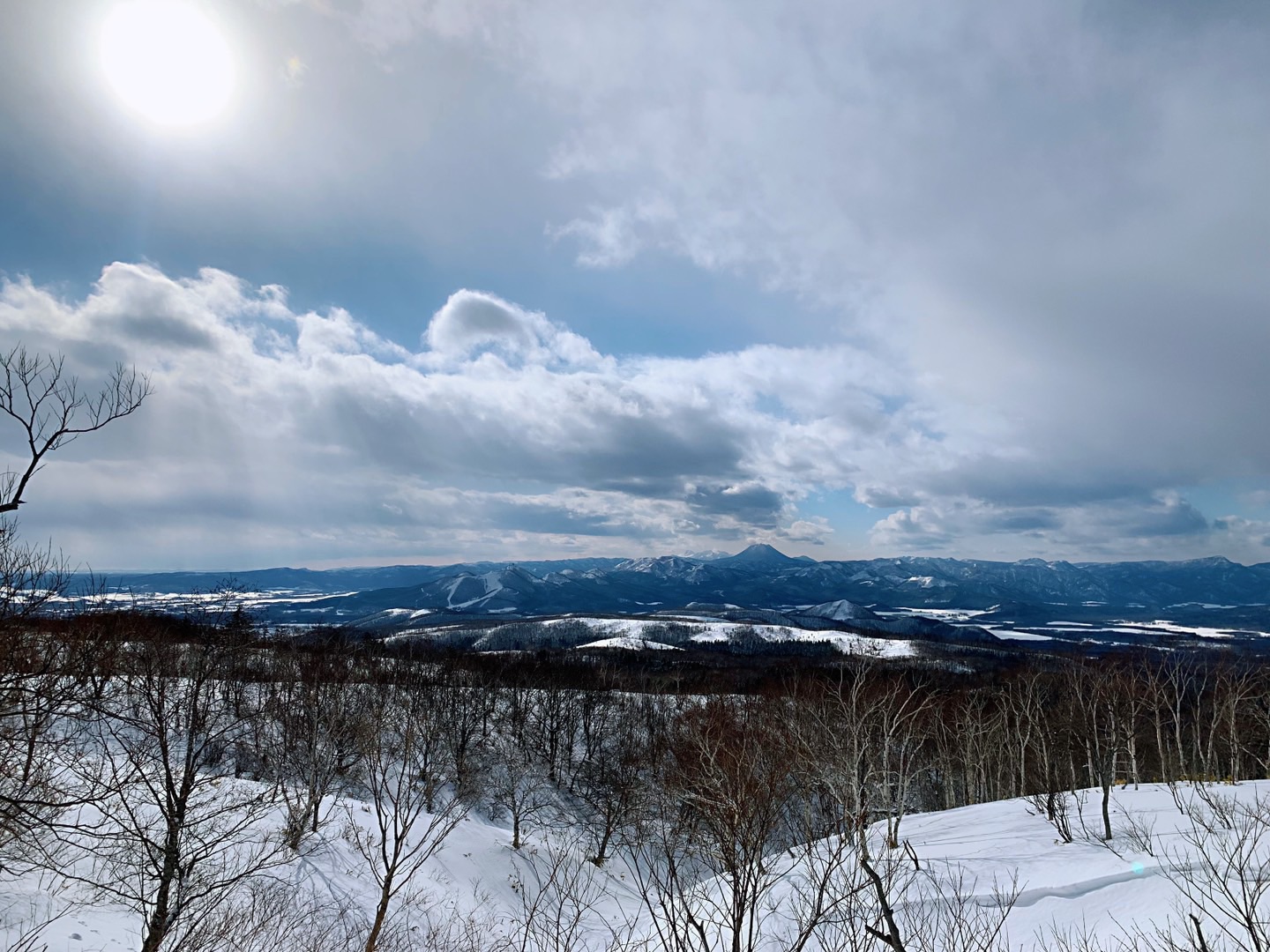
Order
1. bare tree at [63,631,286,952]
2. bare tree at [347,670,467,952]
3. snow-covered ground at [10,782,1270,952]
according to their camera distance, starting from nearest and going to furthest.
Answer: bare tree at [347,670,467,952], bare tree at [63,631,286,952], snow-covered ground at [10,782,1270,952]

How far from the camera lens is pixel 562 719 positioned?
73438 mm

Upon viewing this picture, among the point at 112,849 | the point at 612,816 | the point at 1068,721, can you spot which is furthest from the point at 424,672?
the point at 1068,721

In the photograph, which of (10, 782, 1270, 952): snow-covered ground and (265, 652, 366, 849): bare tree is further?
(265, 652, 366, 849): bare tree

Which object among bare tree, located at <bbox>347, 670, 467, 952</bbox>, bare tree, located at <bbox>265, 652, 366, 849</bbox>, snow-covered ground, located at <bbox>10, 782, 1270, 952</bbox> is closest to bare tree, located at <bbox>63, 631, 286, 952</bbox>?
snow-covered ground, located at <bbox>10, 782, 1270, 952</bbox>

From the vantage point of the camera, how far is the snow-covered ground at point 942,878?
16016 millimetres

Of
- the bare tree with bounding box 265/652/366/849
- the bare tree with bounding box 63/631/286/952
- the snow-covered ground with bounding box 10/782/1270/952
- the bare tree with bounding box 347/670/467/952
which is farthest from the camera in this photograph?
the bare tree with bounding box 265/652/366/849

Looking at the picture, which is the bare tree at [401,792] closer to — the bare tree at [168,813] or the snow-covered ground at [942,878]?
the snow-covered ground at [942,878]

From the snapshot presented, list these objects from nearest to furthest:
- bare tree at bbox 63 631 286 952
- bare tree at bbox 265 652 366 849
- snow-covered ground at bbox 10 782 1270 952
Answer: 1. bare tree at bbox 63 631 286 952
2. snow-covered ground at bbox 10 782 1270 952
3. bare tree at bbox 265 652 366 849

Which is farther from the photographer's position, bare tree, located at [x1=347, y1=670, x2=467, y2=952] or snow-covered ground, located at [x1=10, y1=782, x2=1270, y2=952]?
snow-covered ground, located at [x1=10, y1=782, x2=1270, y2=952]

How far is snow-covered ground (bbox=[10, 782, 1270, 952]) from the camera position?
1602cm

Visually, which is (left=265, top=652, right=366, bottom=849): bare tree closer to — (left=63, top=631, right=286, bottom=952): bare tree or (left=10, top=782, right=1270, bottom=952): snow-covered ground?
(left=63, top=631, right=286, bottom=952): bare tree

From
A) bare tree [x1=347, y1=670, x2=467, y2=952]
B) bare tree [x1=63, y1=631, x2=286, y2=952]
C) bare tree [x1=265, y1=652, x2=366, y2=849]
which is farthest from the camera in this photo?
bare tree [x1=265, y1=652, x2=366, y2=849]

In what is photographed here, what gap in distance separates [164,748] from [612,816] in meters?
33.2

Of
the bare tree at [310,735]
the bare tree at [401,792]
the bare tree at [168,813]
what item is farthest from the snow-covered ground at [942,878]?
the bare tree at [310,735]
